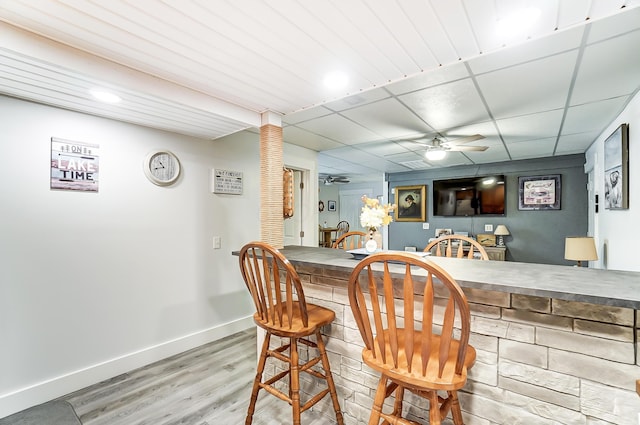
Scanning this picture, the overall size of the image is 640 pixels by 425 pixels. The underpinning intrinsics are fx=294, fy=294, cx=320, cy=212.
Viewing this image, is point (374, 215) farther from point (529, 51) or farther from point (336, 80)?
point (529, 51)

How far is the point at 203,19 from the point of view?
1.34 metres

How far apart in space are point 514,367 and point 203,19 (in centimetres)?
210

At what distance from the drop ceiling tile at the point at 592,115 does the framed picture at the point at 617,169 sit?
7.4 inches

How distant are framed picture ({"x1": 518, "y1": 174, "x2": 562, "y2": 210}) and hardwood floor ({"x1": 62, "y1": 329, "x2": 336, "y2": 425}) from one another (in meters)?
4.81

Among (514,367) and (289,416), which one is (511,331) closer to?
(514,367)

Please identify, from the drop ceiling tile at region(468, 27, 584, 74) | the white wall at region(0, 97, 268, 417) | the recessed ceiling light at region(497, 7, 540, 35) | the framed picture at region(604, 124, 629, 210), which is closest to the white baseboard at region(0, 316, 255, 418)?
the white wall at region(0, 97, 268, 417)

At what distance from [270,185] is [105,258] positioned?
1.49 m

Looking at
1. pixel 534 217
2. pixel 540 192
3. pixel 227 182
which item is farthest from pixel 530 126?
pixel 227 182

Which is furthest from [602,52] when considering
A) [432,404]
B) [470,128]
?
[432,404]

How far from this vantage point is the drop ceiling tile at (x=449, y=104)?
215 cm

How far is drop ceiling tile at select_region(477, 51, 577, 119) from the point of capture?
181 centimetres

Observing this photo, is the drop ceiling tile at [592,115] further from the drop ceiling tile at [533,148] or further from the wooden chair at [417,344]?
the wooden chair at [417,344]

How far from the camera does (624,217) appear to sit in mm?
2475

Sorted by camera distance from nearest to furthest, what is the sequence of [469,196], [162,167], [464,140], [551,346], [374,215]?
[551,346] → [374,215] → [162,167] → [464,140] → [469,196]
